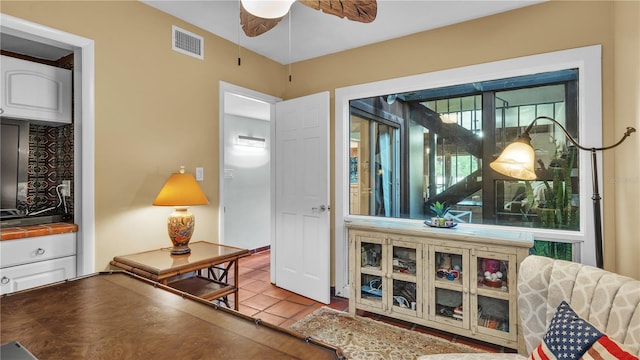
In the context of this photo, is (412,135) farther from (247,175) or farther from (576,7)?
(247,175)

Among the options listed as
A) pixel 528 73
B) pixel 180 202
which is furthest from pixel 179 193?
pixel 528 73

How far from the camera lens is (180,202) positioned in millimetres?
2385

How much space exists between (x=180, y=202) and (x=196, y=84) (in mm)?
1142

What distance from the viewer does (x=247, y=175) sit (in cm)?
532

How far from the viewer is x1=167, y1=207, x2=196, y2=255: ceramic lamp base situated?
2441mm

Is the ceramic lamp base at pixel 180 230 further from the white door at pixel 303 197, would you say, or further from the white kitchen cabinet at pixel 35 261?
the white door at pixel 303 197

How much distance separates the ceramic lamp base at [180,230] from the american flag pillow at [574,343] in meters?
2.22

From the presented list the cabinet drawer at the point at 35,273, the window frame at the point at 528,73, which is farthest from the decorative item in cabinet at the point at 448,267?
the cabinet drawer at the point at 35,273

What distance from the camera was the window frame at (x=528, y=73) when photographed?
2.28m

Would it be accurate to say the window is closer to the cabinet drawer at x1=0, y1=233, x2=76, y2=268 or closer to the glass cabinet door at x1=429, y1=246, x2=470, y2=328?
the glass cabinet door at x1=429, y1=246, x2=470, y2=328

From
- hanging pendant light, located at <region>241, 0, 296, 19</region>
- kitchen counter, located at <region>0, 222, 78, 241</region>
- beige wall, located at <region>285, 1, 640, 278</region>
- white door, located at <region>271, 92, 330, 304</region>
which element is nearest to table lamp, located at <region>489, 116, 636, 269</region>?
beige wall, located at <region>285, 1, 640, 278</region>

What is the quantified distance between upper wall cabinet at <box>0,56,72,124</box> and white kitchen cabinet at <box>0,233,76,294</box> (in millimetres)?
819

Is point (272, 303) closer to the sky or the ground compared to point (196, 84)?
closer to the ground

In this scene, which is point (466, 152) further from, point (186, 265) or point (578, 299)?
point (186, 265)
